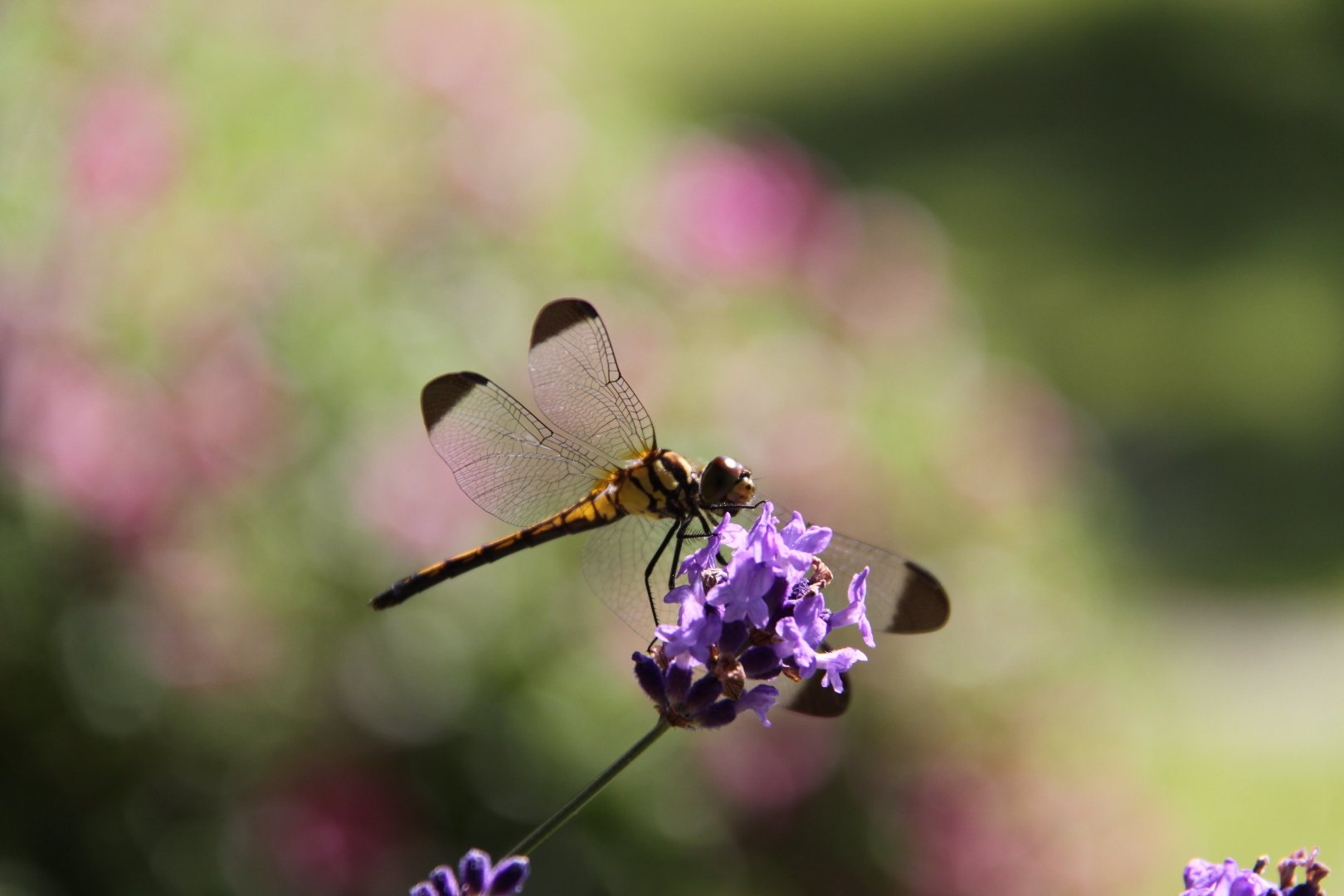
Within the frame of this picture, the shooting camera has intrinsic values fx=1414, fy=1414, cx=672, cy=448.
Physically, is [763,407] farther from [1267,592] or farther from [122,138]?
[1267,592]

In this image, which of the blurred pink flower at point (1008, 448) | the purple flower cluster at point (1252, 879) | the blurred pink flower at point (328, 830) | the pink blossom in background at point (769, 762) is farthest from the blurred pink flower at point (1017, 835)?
the purple flower cluster at point (1252, 879)

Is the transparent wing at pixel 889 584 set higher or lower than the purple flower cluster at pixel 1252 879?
higher

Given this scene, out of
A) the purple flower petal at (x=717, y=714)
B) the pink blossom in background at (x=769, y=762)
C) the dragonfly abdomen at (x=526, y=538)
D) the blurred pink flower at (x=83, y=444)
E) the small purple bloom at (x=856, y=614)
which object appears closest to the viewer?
the purple flower petal at (x=717, y=714)

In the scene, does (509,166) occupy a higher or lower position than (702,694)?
higher

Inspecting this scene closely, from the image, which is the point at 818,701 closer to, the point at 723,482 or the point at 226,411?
the point at 723,482

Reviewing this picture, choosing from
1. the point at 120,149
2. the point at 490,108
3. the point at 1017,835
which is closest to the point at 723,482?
the point at 120,149

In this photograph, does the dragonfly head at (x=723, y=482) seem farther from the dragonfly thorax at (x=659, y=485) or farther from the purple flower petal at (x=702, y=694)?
the purple flower petal at (x=702, y=694)

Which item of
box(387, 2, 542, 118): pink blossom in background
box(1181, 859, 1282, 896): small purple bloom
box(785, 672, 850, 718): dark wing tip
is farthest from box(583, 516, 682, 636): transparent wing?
box(387, 2, 542, 118): pink blossom in background
